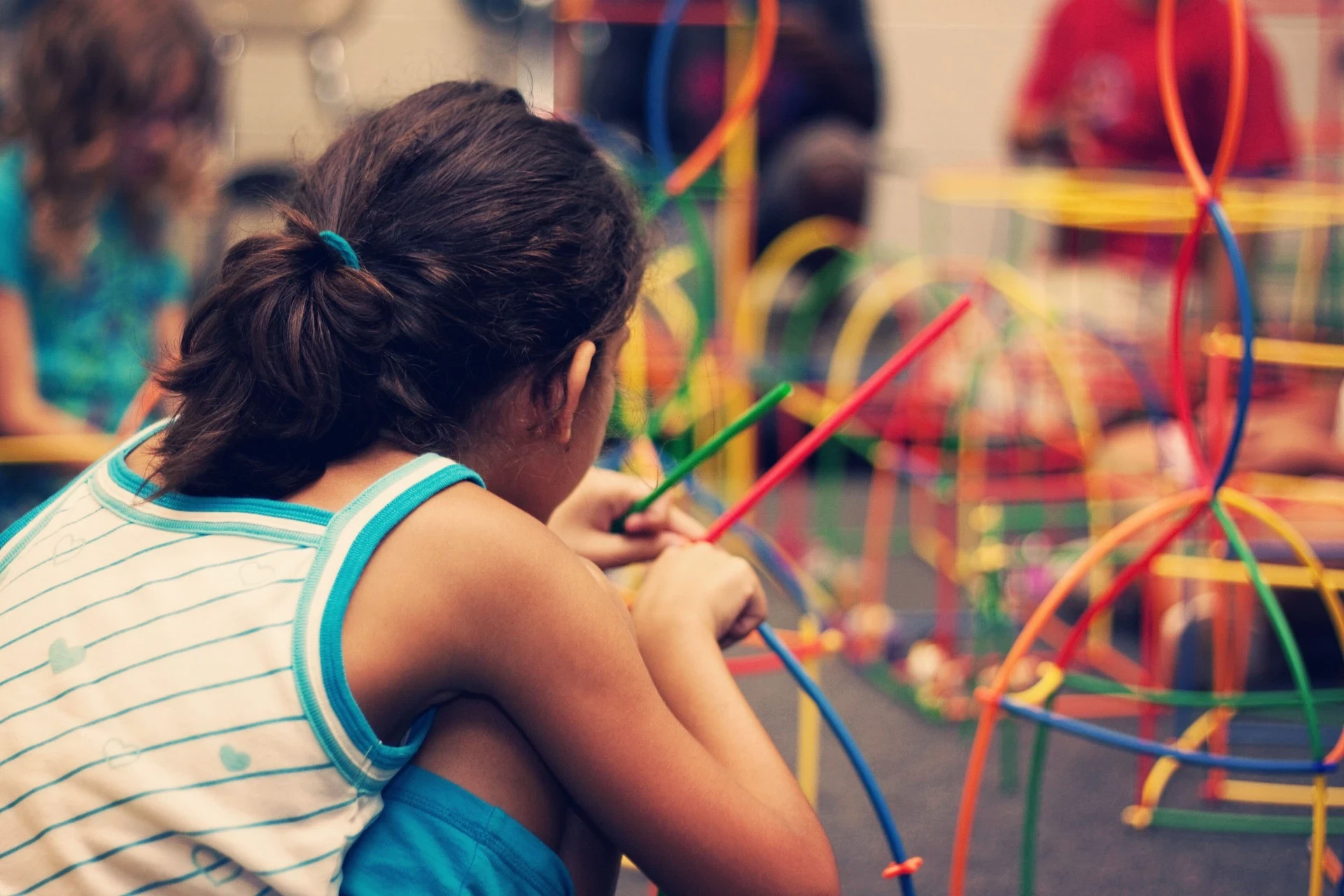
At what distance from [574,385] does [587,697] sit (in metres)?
0.17

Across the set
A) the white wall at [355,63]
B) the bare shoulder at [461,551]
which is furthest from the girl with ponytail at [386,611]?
the white wall at [355,63]

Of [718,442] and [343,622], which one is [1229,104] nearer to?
A: [718,442]

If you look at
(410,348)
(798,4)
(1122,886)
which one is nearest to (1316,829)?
(1122,886)

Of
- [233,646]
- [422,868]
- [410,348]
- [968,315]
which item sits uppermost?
[410,348]

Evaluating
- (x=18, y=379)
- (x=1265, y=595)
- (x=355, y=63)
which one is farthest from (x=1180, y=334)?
(x=355, y=63)

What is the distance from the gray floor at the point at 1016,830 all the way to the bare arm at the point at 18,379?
0.84m

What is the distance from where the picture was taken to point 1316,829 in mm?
866

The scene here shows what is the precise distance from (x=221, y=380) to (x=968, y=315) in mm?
1638

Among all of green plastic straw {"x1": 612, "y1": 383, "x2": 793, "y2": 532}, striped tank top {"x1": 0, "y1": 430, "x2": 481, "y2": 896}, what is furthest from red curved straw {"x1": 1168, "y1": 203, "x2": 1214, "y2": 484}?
striped tank top {"x1": 0, "y1": 430, "x2": 481, "y2": 896}

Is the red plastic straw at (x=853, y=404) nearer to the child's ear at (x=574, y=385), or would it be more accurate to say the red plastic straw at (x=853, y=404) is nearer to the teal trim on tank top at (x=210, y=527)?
the child's ear at (x=574, y=385)

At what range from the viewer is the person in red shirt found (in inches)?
102

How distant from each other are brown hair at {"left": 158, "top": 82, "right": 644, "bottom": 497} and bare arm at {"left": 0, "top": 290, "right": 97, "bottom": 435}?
84cm

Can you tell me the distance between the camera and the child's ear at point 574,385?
26.6 inches

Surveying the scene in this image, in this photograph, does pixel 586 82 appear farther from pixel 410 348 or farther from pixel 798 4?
pixel 410 348
